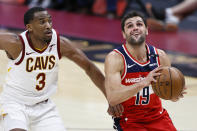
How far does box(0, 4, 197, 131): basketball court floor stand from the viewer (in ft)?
26.3

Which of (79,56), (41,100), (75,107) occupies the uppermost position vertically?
(79,56)

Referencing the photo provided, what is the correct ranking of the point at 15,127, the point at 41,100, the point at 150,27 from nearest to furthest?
the point at 15,127 < the point at 41,100 < the point at 150,27

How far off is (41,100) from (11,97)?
33 cm

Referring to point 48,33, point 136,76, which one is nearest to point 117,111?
point 136,76

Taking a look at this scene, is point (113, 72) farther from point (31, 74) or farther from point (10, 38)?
point (10, 38)

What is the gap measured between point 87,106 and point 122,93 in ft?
9.71

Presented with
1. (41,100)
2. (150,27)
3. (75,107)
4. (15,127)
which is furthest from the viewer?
(150,27)

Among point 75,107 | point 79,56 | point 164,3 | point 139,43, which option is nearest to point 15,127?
point 79,56

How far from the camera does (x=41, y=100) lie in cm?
605

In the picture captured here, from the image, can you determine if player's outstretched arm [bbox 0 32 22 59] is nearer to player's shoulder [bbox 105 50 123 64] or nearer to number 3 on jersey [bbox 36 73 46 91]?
number 3 on jersey [bbox 36 73 46 91]

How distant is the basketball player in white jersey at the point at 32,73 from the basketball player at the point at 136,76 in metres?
0.67

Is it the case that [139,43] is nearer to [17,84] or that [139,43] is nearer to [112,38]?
[17,84]

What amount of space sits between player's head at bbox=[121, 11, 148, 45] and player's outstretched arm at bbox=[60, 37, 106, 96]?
2.06 ft

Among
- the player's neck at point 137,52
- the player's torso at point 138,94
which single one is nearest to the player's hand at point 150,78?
the player's torso at point 138,94
